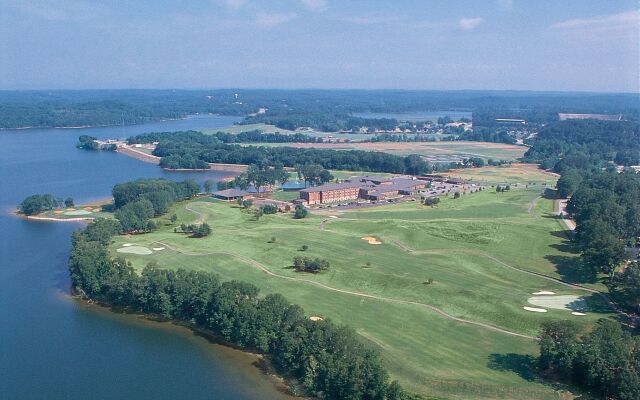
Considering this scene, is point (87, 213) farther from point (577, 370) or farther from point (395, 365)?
point (577, 370)

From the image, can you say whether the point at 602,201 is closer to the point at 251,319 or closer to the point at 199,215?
the point at 251,319

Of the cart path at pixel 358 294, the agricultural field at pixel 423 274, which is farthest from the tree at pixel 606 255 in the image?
the cart path at pixel 358 294

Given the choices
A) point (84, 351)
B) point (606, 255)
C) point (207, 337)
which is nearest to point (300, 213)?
point (207, 337)

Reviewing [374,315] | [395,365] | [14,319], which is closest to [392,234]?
[374,315]

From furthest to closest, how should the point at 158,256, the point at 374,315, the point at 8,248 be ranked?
the point at 8,248, the point at 158,256, the point at 374,315

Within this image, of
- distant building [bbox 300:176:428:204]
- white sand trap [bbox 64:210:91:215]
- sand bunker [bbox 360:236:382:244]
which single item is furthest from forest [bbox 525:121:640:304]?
white sand trap [bbox 64:210:91:215]

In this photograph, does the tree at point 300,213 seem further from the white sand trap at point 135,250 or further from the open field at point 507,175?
the open field at point 507,175
